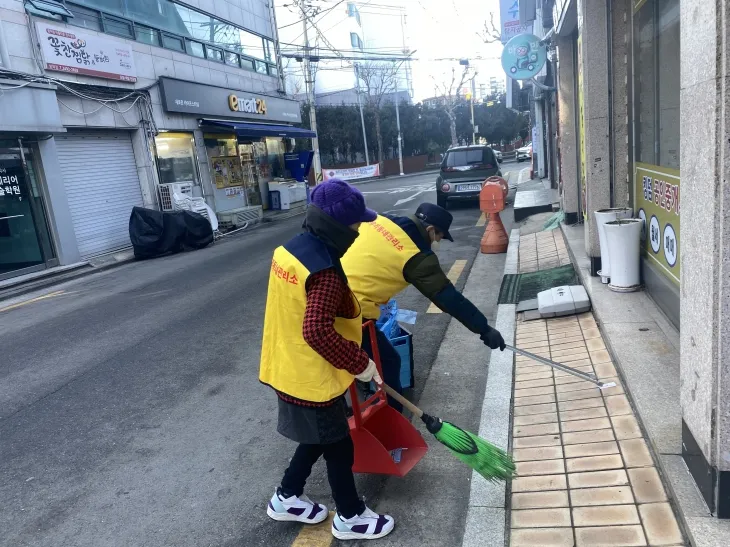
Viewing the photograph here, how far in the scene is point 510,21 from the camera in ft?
61.8

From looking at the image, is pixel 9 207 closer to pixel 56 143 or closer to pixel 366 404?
pixel 56 143

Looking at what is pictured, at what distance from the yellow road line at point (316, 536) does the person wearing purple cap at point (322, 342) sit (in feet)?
0.28

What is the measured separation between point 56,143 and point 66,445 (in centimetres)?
1092

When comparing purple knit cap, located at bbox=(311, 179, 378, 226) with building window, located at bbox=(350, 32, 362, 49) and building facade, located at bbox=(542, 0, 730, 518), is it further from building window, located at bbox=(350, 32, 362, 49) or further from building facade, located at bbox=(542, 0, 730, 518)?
building window, located at bbox=(350, 32, 362, 49)

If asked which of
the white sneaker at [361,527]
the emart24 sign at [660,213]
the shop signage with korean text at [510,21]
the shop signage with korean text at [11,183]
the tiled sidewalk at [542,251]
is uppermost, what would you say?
the shop signage with korean text at [510,21]

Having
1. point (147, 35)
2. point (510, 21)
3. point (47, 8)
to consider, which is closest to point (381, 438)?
point (47, 8)

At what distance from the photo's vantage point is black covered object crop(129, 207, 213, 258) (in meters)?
13.3

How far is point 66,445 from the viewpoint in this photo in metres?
4.11

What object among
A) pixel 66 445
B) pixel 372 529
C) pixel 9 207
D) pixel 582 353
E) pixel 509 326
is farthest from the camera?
pixel 9 207

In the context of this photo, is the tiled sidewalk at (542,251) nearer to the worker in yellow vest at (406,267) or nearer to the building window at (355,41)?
the worker in yellow vest at (406,267)

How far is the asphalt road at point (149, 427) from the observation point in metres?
3.13

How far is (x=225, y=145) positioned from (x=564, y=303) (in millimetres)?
17008

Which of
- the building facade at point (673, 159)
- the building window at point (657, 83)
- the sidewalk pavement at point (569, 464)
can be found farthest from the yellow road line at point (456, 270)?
the sidewalk pavement at point (569, 464)

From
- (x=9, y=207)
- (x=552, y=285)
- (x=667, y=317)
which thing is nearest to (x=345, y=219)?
(x=667, y=317)
